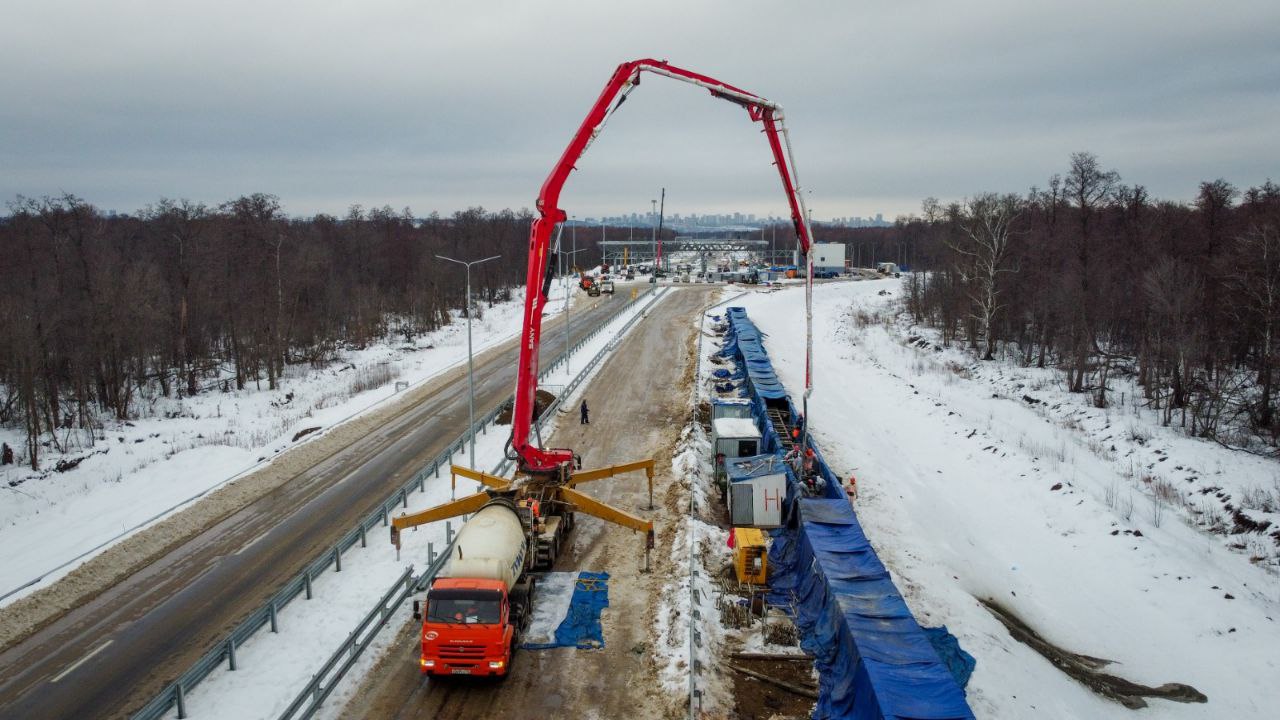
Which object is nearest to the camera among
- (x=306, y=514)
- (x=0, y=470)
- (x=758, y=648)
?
Result: (x=758, y=648)

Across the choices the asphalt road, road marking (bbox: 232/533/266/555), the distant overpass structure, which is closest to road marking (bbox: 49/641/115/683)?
the asphalt road

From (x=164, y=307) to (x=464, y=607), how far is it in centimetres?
5194

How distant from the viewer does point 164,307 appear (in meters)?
54.5

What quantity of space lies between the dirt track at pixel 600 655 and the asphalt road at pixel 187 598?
5.91 m

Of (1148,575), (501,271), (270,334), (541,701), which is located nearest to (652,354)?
(270,334)

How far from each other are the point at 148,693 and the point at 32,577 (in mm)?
11813

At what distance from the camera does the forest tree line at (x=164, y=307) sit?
43906mm

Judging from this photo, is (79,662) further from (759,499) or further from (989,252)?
(989,252)

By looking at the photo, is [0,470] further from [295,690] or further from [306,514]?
[295,690]

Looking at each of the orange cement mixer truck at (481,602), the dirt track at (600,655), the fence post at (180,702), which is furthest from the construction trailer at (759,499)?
the fence post at (180,702)

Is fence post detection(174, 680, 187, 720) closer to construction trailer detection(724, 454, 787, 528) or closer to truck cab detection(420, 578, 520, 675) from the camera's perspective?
truck cab detection(420, 578, 520, 675)

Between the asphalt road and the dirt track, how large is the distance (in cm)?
591

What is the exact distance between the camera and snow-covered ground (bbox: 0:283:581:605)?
90.2 ft

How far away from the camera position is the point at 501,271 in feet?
383
